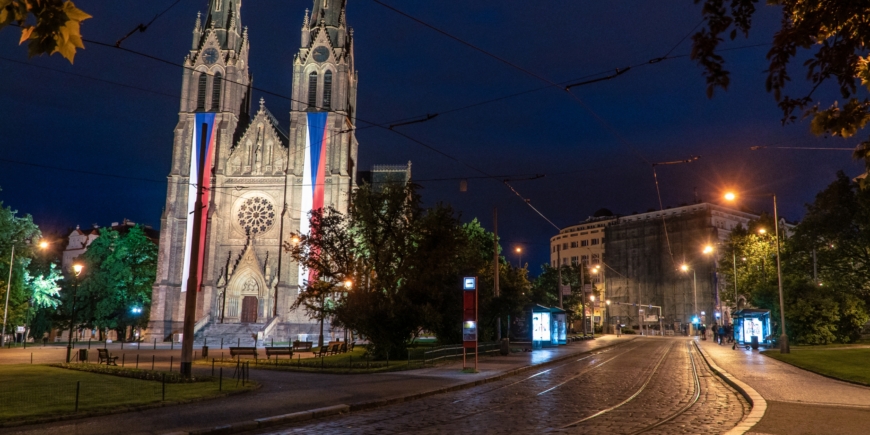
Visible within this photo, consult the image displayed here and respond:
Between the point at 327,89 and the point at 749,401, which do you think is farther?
the point at 327,89

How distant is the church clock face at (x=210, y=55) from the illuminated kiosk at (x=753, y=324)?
5550 cm

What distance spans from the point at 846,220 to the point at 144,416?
46215 millimetres

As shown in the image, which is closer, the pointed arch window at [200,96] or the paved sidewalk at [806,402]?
the paved sidewalk at [806,402]

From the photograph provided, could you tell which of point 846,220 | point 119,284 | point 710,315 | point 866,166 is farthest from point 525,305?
point 710,315

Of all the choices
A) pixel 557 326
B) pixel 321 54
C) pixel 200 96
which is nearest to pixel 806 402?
pixel 557 326

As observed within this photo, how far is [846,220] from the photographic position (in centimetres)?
4344

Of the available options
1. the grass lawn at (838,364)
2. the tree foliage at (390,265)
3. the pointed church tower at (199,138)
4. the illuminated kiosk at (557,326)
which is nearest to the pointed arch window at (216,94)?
the pointed church tower at (199,138)

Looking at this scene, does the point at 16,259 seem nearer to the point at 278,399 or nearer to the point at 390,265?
the point at 390,265

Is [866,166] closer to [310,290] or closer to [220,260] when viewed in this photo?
[310,290]

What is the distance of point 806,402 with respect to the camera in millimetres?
13469

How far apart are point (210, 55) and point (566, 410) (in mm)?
64910

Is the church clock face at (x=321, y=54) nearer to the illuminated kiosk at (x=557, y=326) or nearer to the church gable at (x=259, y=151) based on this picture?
the church gable at (x=259, y=151)

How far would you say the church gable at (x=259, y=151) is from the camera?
2643 inches

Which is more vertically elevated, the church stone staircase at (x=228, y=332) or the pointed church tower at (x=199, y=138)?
the pointed church tower at (x=199, y=138)
